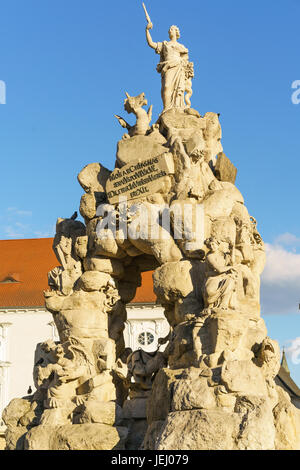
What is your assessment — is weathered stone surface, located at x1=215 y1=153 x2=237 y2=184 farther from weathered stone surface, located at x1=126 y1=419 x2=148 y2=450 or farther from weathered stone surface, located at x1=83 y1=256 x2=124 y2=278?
weathered stone surface, located at x1=126 y1=419 x2=148 y2=450

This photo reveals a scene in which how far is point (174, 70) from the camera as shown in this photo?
14617 mm

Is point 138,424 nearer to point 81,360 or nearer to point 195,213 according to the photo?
point 81,360

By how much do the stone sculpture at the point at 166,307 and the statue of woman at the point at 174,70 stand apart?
0.02 meters

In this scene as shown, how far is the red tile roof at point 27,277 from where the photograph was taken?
39.0 metres

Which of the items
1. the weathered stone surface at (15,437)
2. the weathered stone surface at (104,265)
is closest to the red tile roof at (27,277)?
the weathered stone surface at (104,265)

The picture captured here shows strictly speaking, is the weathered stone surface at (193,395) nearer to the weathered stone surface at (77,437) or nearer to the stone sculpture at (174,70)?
the weathered stone surface at (77,437)

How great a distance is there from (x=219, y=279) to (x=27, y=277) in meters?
28.8

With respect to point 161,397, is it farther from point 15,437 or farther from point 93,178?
point 93,178

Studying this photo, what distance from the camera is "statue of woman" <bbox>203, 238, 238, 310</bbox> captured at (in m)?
11.3

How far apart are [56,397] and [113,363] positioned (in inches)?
42.3

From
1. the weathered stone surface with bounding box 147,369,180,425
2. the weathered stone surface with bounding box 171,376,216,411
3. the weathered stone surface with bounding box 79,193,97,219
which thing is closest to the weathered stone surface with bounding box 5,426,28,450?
the weathered stone surface with bounding box 147,369,180,425

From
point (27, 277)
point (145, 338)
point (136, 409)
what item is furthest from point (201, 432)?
point (27, 277)

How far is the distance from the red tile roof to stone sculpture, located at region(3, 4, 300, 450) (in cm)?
2412
